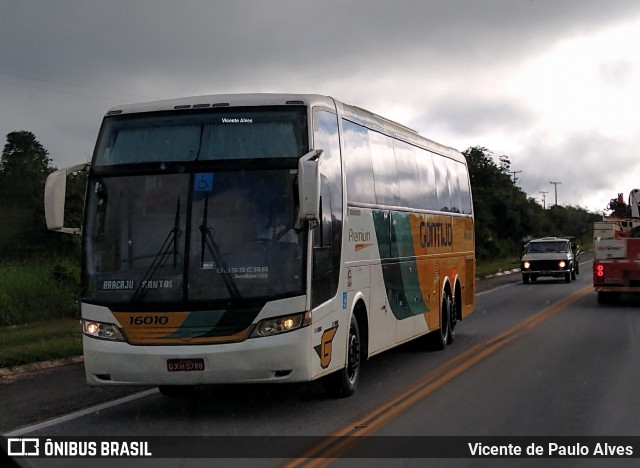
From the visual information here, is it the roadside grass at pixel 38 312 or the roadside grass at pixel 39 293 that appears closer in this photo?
the roadside grass at pixel 38 312

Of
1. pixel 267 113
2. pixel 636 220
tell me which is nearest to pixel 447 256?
pixel 267 113

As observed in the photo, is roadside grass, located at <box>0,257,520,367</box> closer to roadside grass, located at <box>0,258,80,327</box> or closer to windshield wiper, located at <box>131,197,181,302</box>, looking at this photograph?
roadside grass, located at <box>0,258,80,327</box>

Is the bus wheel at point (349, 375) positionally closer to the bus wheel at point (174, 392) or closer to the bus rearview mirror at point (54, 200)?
the bus wheel at point (174, 392)

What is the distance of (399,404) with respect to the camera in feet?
33.6

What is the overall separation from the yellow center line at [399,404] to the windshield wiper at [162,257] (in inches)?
96.6

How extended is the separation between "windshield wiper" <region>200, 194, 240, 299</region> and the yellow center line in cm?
177

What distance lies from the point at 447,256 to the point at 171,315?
8.52 metres

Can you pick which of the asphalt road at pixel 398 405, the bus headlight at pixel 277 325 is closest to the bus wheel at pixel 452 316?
the asphalt road at pixel 398 405

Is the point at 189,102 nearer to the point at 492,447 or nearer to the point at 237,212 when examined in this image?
the point at 237,212

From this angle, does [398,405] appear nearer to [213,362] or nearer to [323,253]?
[323,253]

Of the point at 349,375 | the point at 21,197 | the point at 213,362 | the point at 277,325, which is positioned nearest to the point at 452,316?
the point at 349,375

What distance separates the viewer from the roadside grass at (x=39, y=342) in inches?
546

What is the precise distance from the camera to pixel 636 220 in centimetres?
2575

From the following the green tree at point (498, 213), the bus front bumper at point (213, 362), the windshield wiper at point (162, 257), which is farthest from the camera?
the green tree at point (498, 213)
